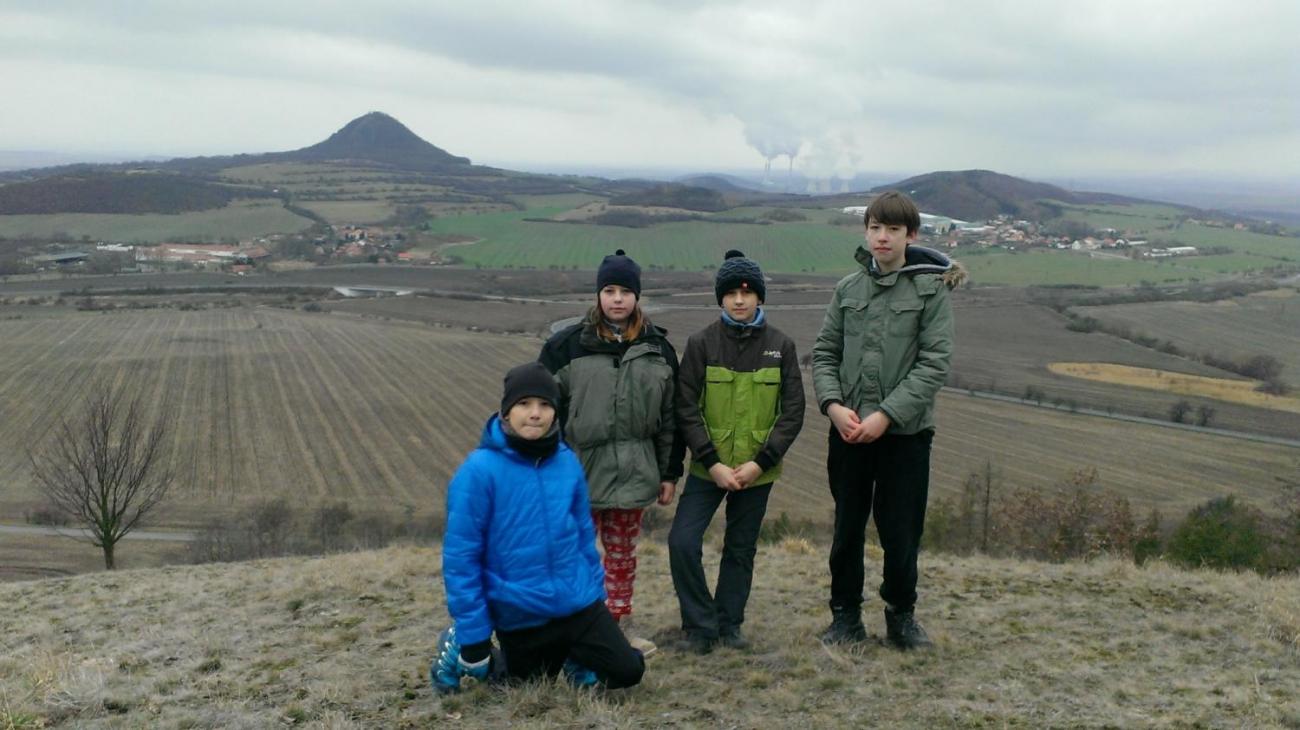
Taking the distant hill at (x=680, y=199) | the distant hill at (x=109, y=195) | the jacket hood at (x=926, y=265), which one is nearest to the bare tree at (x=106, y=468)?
the jacket hood at (x=926, y=265)

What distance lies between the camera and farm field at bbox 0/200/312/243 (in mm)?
99312

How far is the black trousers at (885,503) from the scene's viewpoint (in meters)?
4.45

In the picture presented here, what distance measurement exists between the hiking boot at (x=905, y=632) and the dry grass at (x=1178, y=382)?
44.7 m

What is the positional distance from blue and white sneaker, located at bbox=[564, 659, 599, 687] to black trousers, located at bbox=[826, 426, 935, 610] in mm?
1596

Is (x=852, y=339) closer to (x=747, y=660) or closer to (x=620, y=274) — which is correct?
(x=620, y=274)

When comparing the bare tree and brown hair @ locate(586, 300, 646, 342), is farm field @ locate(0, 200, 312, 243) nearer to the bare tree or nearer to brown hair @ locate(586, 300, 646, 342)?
the bare tree

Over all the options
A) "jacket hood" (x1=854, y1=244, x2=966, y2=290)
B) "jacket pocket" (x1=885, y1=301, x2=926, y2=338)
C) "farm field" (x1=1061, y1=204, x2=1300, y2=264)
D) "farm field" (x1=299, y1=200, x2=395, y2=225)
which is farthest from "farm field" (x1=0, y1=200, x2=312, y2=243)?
"farm field" (x1=1061, y1=204, x2=1300, y2=264)

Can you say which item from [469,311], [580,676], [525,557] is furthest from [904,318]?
[469,311]

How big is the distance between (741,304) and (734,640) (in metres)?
2.02

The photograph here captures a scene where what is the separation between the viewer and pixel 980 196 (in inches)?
5325

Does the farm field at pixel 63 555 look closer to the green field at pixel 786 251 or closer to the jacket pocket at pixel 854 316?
the jacket pocket at pixel 854 316

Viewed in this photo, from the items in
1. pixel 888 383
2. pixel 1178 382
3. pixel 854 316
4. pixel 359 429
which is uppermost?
pixel 854 316

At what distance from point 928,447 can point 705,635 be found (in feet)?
5.53

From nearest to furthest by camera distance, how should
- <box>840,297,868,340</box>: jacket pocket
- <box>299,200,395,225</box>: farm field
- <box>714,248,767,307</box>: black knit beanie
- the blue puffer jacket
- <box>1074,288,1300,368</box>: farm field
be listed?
the blue puffer jacket, <box>840,297,868,340</box>: jacket pocket, <box>714,248,767,307</box>: black knit beanie, <box>1074,288,1300,368</box>: farm field, <box>299,200,395,225</box>: farm field
